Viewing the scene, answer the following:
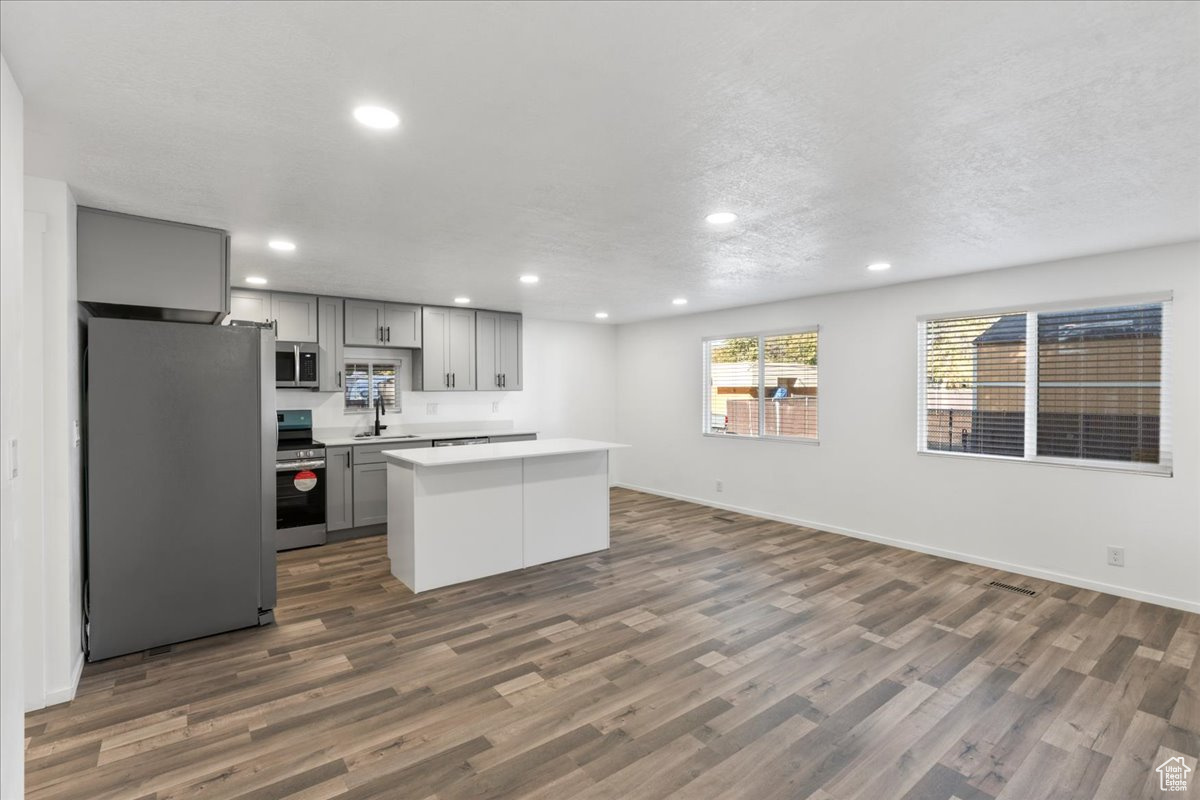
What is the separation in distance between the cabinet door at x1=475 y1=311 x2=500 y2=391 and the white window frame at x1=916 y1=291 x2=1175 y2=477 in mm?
4465

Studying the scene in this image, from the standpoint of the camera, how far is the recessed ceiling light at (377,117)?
75.8 inches

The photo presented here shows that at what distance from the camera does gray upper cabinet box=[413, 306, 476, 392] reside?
622 centimetres

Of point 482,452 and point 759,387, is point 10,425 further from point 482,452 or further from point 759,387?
point 759,387

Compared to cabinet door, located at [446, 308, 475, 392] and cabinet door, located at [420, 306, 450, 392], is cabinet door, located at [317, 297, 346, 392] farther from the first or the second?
cabinet door, located at [446, 308, 475, 392]

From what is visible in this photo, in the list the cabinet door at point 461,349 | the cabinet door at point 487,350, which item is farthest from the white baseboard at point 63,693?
the cabinet door at point 487,350

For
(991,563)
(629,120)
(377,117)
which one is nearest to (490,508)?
(377,117)

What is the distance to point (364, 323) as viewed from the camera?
577 cm

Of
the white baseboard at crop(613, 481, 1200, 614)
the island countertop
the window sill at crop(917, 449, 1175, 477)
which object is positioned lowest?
A: the white baseboard at crop(613, 481, 1200, 614)

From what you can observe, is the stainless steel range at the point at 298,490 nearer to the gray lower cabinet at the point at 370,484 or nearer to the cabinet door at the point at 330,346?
the gray lower cabinet at the point at 370,484

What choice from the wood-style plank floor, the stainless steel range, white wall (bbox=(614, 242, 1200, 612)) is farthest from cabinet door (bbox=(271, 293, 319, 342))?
white wall (bbox=(614, 242, 1200, 612))

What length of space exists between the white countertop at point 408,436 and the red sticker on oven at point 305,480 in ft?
0.98

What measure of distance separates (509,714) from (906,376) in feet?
14.2

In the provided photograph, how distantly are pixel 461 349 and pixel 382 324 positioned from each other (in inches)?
37.0

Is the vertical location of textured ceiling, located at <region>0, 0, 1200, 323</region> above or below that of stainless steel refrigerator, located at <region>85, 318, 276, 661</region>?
above
